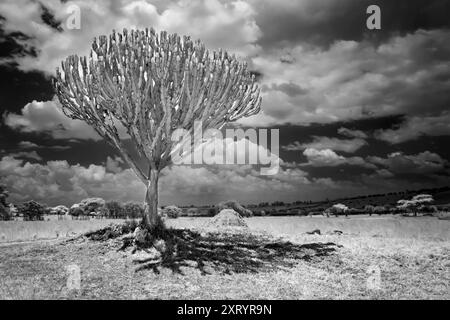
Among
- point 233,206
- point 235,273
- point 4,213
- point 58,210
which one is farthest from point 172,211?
point 235,273

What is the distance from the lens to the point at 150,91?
9.97 meters

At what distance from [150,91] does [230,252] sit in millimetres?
5005

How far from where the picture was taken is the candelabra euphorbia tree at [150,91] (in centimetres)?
962

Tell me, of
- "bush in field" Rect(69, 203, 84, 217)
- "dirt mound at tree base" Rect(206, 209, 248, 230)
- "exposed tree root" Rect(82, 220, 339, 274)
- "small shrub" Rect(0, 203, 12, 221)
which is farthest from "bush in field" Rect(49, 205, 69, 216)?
"exposed tree root" Rect(82, 220, 339, 274)

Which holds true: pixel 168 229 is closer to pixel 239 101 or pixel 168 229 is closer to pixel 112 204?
pixel 239 101

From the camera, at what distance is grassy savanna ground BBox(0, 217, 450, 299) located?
6.60 metres

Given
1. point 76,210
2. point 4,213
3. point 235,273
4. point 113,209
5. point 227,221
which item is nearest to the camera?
point 235,273

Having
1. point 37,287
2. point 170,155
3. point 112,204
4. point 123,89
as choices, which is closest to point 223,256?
point 170,155

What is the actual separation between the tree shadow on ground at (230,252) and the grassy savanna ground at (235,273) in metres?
0.03

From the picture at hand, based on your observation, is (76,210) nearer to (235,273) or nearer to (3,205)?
(3,205)

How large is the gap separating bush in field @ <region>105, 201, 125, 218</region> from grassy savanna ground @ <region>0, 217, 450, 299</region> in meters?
26.3

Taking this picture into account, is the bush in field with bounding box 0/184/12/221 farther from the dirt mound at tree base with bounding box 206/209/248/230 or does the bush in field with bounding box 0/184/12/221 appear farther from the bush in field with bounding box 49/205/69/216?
the bush in field with bounding box 49/205/69/216

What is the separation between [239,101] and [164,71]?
2.64 metres

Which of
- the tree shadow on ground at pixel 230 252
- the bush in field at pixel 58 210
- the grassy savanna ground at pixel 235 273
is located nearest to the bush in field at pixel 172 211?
the bush in field at pixel 58 210
